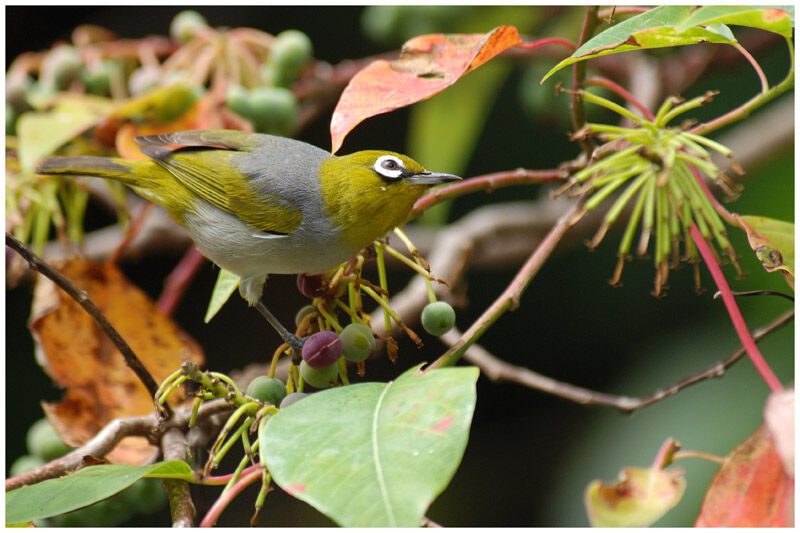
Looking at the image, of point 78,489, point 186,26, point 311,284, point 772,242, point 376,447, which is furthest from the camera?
point 186,26

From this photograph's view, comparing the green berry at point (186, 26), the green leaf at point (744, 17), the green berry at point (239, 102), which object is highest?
the green leaf at point (744, 17)

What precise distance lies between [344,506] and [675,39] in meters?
0.81

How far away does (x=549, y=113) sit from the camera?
9.24 feet

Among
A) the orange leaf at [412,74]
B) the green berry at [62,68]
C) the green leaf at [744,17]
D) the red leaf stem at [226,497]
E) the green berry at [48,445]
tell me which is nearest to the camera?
the green leaf at [744,17]

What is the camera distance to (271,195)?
168cm

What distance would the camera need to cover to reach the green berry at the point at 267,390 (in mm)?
1210

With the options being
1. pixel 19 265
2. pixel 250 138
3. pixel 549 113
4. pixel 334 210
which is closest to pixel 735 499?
pixel 334 210

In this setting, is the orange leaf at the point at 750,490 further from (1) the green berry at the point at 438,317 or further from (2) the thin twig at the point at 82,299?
(2) the thin twig at the point at 82,299

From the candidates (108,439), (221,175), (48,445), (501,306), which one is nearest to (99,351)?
(48,445)

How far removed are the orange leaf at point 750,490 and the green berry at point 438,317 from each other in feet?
1.51

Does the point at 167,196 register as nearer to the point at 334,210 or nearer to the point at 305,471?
the point at 334,210

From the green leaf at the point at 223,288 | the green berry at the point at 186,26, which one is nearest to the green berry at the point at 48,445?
the green leaf at the point at 223,288

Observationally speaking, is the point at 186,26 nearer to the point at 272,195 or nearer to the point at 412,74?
the point at 272,195

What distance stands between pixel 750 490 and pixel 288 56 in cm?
173
